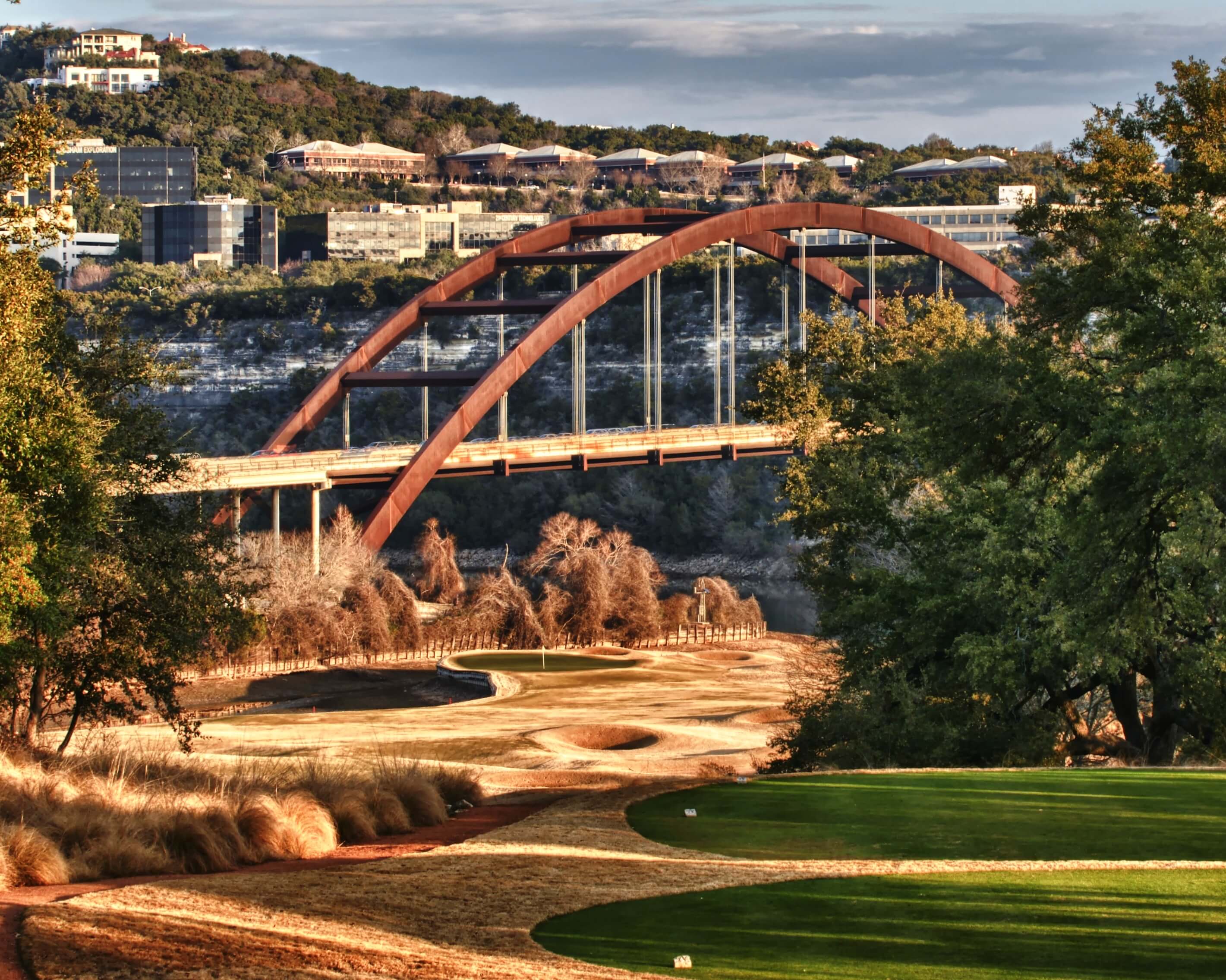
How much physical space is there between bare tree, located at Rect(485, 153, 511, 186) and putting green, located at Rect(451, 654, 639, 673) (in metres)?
123

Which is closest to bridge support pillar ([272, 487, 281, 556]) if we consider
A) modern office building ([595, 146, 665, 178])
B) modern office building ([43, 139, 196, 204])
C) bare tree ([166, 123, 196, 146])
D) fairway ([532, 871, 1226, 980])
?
fairway ([532, 871, 1226, 980])

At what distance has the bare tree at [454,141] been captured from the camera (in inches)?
6892

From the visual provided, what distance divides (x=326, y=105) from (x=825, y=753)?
170297mm

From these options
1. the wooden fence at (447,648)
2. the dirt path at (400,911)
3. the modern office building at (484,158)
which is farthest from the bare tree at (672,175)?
the dirt path at (400,911)

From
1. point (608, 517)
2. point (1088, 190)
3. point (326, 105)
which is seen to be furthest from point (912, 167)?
point (1088, 190)

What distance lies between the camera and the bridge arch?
46.5 meters

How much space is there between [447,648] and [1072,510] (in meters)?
29.7

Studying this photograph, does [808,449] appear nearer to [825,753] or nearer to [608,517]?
[825,753]

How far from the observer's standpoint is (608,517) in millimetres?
73375

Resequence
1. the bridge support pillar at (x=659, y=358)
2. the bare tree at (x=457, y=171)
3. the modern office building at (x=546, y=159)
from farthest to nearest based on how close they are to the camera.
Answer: the modern office building at (x=546, y=159) < the bare tree at (x=457, y=171) < the bridge support pillar at (x=659, y=358)

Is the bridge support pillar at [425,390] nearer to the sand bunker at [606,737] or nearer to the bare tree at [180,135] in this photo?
the sand bunker at [606,737]

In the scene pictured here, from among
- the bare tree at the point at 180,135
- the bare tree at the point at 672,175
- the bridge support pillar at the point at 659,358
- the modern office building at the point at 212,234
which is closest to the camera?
the bridge support pillar at the point at 659,358

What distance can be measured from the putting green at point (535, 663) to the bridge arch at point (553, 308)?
5968mm

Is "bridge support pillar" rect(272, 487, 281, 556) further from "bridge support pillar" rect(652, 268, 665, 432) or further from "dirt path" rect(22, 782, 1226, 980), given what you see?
"dirt path" rect(22, 782, 1226, 980)
